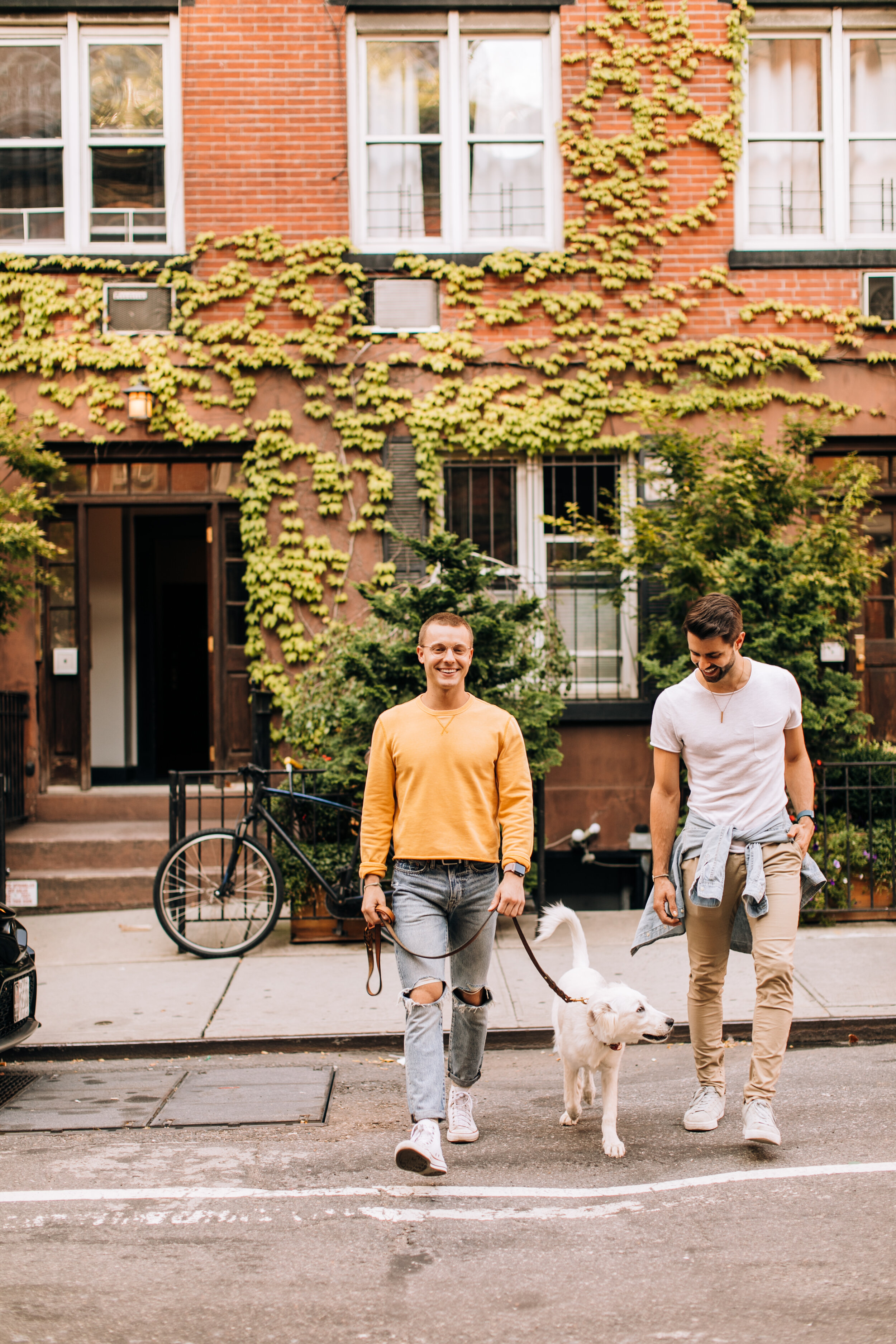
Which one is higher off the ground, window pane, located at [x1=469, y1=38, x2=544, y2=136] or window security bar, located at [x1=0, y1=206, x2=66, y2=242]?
window pane, located at [x1=469, y1=38, x2=544, y2=136]

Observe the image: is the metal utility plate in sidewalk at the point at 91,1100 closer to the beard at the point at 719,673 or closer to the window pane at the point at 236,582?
the beard at the point at 719,673

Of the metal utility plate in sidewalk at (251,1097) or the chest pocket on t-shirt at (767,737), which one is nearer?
the chest pocket on t-shirt at (767,737)

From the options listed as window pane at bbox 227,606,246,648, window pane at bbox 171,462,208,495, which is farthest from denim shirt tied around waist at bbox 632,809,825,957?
window pane at bbox 171,462,208,495

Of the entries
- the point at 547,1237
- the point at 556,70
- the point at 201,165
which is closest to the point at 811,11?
the point at 556,70

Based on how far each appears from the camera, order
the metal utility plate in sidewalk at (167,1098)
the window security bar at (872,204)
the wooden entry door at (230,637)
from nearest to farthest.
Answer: the metal utility plate in sidewalk at (167,1098)
the wooden entry door at (230,637)
the window security bar at (872,204)

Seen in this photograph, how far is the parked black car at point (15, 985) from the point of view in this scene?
5352mm

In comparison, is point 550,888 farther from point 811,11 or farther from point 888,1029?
point 811,11

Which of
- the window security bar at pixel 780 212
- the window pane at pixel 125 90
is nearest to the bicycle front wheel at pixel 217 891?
the window pane at pixel 125 90

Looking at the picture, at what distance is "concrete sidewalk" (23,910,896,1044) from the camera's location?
6.39 m

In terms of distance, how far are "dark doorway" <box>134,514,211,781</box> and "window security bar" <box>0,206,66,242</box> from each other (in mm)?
2910

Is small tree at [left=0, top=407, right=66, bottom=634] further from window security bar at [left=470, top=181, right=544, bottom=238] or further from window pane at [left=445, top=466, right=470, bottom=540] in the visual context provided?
window security bar at [left=470, top=181, right=544, bottom=238]

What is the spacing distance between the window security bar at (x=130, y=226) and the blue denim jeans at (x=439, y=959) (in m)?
7.91

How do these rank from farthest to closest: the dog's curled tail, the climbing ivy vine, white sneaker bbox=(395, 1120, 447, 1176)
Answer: the climbing ivy vine
the dog's curled tail
white sneaker bbox=(395, 1120, 447, 1176)

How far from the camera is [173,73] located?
10492 mm
